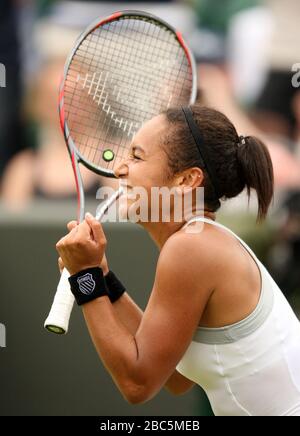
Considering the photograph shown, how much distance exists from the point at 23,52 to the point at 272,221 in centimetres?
238

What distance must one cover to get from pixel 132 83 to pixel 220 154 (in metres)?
0.75

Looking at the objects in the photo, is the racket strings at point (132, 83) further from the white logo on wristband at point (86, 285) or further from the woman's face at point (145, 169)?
the white logo on wristband at point (86, 285)

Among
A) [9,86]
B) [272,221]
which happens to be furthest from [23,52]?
[272,221]

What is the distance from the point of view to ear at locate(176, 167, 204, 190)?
313cm

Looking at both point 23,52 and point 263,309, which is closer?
point 263,309

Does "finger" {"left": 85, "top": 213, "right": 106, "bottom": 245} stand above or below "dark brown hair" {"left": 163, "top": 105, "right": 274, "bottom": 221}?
below

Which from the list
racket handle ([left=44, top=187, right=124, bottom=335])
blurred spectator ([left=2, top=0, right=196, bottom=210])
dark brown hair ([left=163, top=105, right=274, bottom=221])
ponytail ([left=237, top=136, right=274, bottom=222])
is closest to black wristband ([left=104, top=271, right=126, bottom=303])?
racket handle ([left=44, top=187, right=124, bottom=335])

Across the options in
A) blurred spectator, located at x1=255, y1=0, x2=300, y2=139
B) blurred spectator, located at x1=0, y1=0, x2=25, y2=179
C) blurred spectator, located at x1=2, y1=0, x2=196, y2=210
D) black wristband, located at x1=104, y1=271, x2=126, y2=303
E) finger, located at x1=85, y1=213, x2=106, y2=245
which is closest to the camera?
finger, located at x1=85, y1=213, x2=106, y2=245

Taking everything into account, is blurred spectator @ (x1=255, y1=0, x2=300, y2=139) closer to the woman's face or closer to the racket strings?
the racket strings

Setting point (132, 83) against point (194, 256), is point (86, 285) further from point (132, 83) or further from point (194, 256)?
point (132, 83)

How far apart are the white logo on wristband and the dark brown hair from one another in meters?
0.41
